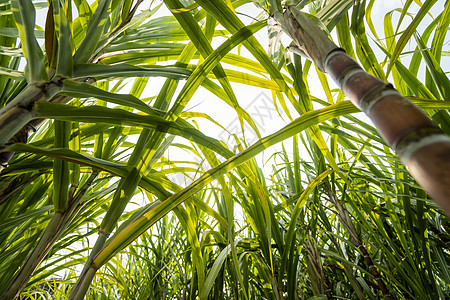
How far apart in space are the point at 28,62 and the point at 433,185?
1.28 ft

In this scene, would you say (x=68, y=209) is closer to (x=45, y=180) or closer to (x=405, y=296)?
(x=45, y=180)

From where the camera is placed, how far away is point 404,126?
128mm

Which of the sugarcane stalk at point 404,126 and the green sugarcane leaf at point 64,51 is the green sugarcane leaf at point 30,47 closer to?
the green sugarcane leaf at point 64,51

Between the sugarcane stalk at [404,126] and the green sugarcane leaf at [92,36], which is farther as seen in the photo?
the green sugarcane leaf at [92,36]

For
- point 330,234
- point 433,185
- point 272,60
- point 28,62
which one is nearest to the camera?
point 433,185

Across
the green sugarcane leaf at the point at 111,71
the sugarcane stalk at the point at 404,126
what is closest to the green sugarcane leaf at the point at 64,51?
the green sugarcane leaf at the point at 111,71

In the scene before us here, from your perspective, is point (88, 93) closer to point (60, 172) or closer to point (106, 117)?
point (106, 117)

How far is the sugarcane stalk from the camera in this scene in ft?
0.35

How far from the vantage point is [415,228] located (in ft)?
2.14

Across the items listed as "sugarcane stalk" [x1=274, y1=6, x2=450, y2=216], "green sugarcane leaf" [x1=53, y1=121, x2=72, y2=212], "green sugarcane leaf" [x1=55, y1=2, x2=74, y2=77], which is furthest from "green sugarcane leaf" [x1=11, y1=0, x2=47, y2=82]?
"sugarcane stalk" [x1=274, y1=6, x2=450, y2=216]

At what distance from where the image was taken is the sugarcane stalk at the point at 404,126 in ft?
0.35

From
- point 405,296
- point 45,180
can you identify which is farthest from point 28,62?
point 405,296

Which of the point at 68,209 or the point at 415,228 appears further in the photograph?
the point at 415,228

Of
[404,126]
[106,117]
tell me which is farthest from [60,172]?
[404,126]
